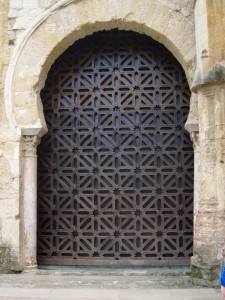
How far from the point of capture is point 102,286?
19.4ft

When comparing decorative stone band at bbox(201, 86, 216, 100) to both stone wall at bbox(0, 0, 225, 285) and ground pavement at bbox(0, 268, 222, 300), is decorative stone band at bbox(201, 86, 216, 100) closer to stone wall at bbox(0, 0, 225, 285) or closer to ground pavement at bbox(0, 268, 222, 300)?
stone wall at bbox(0, 0, 225, 285)

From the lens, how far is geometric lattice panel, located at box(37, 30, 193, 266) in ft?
23.0

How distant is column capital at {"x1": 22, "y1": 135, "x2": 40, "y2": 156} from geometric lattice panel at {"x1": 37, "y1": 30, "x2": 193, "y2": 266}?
1.52 feet

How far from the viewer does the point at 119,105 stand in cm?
718

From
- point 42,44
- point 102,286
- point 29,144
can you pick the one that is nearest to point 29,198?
point 29,144

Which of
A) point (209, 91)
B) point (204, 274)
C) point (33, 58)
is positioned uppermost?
point (33, 58)

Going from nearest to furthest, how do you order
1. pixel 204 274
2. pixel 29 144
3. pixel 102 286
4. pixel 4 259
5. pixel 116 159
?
pixel 204 274 < pixel 102 286 < pixel 4 259 < pixel 29 144 < pixel 116 159

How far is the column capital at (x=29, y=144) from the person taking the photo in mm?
6797

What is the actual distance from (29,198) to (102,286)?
1.65 meters

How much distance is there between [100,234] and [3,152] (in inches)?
69.7

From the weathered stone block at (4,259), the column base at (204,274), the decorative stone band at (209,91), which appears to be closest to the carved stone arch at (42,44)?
the weathered stone block at (4,259)

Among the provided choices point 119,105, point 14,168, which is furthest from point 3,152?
point 119,105

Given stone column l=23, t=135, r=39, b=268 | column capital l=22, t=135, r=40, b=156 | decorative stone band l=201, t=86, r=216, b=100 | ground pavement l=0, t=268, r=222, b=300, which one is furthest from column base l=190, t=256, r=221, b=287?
column capital l=22, t=135, r=40, b=156

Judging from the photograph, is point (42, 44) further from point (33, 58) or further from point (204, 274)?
point (204, 274)
